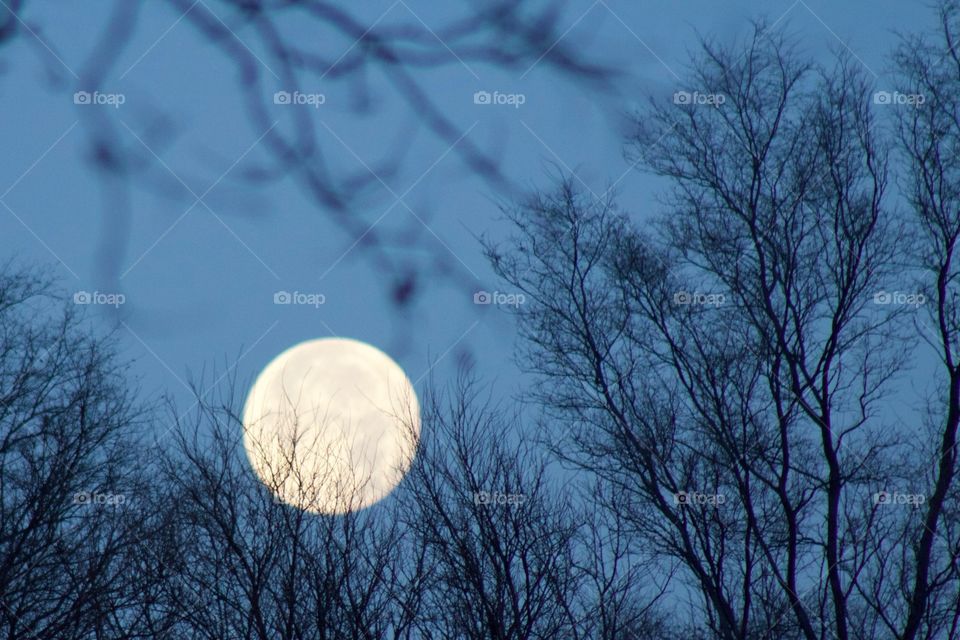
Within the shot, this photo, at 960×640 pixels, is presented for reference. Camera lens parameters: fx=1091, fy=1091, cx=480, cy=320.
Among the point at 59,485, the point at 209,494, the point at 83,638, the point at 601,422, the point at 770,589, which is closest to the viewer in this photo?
the point at 209,494

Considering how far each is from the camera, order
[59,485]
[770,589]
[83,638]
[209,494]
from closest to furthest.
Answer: [209,494] → [83,638] → [59,485] → [770,589]

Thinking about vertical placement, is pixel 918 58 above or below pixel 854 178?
above

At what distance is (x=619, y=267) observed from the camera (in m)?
14.9

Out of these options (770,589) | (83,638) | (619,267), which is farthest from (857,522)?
(83,638)

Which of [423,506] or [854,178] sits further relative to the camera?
[854,178]

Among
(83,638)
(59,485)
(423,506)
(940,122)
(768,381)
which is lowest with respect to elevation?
(83,638)

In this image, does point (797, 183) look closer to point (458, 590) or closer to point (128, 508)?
point (458, 590)

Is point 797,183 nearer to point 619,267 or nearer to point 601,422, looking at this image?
point 619,267

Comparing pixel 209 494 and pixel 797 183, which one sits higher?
pixel 797 183

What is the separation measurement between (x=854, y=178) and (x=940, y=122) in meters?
1.27

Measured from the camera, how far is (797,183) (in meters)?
14.6

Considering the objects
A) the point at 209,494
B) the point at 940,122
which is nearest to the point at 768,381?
the point at 940,122

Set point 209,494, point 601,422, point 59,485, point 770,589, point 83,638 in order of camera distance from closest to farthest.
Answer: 1. point 209,494
2. point 83,638
3. point 59,485
4. point 601,422
5. point 770,589

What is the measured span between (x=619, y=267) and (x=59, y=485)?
7.76 metres
